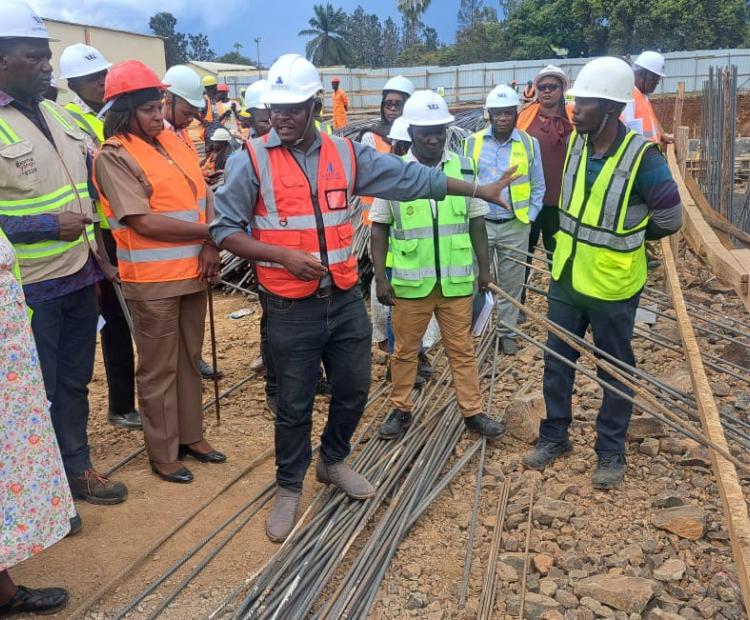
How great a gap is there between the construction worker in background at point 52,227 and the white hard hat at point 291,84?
928 mm

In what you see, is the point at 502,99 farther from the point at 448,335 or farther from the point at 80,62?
the point at 80,62

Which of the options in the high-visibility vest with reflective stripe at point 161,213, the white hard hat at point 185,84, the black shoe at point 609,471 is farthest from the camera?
the white hard hat at point 185,84

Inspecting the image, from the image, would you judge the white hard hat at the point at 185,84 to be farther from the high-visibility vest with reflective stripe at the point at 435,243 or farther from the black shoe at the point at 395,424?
the black shoe at the point at 395,424

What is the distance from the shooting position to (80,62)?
150 inches

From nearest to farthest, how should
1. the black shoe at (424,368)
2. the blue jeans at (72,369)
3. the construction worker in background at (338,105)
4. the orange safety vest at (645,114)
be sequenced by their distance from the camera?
the blue jeans at (72,369) < the black shoe at (424,368) < the orange safety vest at (645,114) < the construction worker in background at (338,105)

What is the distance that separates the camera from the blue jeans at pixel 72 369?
3.10 meters

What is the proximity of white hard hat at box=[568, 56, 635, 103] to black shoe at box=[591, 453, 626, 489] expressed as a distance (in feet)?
5.62

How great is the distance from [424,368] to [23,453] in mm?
2973

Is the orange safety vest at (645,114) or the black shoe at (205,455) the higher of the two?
the orange safety vest at (645,114)

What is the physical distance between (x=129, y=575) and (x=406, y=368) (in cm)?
185

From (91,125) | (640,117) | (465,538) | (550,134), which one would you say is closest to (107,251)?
(91,125)

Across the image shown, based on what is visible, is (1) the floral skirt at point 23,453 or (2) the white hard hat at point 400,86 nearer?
(1) the floral skirt at point 23,453

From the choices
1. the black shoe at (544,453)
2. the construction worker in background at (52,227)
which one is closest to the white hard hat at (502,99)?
the black shoe at (544,453)

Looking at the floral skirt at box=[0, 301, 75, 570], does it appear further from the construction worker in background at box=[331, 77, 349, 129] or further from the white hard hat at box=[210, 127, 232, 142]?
the construction worker in background at box=[331, 77, 349, 129]
